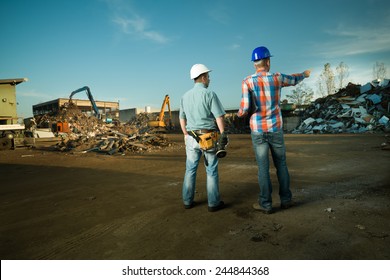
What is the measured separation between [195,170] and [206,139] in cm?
57

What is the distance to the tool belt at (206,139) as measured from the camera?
3467 mm

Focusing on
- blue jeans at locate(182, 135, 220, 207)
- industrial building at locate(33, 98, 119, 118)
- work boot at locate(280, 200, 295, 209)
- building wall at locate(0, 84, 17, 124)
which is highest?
industrial building at locate(33, 98, 119, 118)

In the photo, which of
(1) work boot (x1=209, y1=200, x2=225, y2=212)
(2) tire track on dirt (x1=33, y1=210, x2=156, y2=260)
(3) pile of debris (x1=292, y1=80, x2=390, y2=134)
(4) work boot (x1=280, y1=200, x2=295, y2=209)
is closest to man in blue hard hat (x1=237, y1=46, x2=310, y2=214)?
(4) work boot (x1=280, y1=200, x2=295, y2=209)

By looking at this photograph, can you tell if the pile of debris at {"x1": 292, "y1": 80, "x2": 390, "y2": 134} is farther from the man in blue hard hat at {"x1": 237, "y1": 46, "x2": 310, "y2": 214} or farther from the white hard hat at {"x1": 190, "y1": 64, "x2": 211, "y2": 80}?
the white hard hat at {"x1": 190, "y1": 64, "x2": 211, "y2": 80}

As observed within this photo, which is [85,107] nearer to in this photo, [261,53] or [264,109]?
[261,53]

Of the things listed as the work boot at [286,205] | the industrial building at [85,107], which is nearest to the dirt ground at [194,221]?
the work boot at [286,205]

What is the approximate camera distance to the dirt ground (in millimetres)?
2480

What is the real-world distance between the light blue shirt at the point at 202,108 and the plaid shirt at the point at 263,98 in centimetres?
40

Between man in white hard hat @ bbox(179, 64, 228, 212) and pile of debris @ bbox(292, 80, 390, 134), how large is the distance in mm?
22674

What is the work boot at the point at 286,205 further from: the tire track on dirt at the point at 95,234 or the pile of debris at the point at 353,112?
the pile of debris at the point at 353,112

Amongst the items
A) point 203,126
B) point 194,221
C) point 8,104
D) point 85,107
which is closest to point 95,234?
point 194,221

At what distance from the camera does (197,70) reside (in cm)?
363

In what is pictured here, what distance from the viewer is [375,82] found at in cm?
2728
